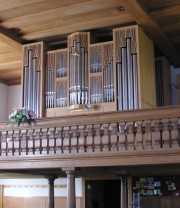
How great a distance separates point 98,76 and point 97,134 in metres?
2.39

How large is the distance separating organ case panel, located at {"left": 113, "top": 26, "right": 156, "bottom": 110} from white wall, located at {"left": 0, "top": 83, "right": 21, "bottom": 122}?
4.70m

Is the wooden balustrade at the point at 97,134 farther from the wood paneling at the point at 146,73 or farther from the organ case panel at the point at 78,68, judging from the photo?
the wood paneling at the point at 146,73

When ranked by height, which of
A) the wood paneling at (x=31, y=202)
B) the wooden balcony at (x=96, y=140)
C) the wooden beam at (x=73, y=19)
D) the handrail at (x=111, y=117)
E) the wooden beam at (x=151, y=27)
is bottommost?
the wood paneling at (x=31, y=202)

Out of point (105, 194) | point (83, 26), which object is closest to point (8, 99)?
point (105, 194)

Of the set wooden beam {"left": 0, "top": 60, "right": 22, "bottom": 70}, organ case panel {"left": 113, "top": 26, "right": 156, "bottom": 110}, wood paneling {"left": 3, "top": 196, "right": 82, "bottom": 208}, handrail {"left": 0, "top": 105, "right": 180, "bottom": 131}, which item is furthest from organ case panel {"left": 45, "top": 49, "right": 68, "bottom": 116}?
wood paneling {"left": 3, "top": 196, "right": 82, "bottom": 208}

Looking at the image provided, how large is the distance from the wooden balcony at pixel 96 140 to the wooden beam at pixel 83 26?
2.63 meters

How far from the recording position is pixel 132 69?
8.61 m

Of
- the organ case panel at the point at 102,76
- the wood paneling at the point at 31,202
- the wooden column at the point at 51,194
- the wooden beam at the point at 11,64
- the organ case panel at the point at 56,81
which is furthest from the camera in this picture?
the wooden beam at the point at 11,64

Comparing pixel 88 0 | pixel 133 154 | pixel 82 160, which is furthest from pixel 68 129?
pixel 88 0

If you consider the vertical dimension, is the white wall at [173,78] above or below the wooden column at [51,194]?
above

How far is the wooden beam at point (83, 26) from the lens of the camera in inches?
345

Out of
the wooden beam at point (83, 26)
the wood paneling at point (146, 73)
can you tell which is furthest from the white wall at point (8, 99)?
the wood paneling at point (146, 73)

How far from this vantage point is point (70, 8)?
8297 mm

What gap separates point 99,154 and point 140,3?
120 inches
